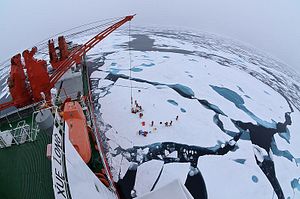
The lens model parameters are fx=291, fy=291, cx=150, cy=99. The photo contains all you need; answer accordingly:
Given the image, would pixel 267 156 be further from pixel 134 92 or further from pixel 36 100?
pixel 36 100

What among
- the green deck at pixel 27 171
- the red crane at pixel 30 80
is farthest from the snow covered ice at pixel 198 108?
A: the green deck at pixel 27 171

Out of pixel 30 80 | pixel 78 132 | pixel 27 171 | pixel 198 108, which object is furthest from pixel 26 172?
pixel 198 108

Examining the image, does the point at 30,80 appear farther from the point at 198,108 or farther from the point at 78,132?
the point at 198,108

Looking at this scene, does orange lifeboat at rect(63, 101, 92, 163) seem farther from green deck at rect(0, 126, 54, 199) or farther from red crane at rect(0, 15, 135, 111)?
red crane at rect(0, 15, 135, 111)

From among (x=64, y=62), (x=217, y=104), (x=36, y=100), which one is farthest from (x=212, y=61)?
(x=36, y=100)

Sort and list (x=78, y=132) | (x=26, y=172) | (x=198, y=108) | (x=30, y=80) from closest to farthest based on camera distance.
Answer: (x=26, y=172), (x=78, y=132), (x=30, y=80), (x=198, y=108)

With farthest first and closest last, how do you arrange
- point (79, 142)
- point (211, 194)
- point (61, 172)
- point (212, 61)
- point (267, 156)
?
point (212, 61), point (267, 156), point (211, 194), point (79, 142), point (61, 172)

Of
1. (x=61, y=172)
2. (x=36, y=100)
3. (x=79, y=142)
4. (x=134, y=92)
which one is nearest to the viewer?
(x=61, y=172)

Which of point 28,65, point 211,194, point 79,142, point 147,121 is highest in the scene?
point 28,65
